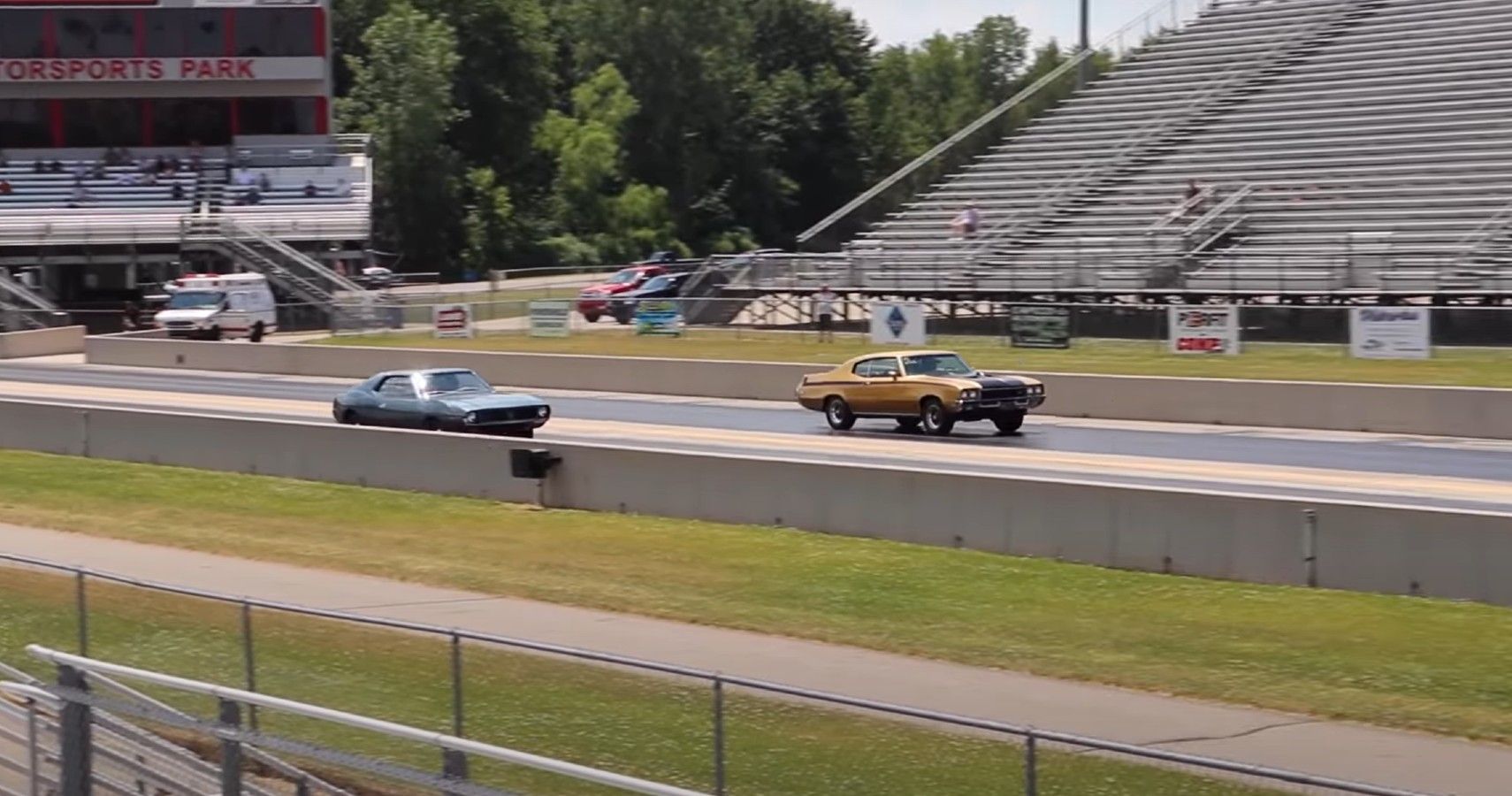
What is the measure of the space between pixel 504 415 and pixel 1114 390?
10880 millimetres

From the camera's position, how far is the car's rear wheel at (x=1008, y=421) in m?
34.1

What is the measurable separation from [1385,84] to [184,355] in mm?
33693

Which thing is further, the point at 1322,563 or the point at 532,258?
the point at 532,258

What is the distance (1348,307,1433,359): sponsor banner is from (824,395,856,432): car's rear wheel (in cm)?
1105

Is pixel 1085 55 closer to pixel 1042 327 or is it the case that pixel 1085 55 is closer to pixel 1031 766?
pixel 1042 327

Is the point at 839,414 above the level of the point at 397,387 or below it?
below

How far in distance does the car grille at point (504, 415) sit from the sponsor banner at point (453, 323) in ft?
86.3

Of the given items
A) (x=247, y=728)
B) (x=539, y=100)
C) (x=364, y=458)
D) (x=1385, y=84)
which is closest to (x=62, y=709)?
(x=247, y=728)

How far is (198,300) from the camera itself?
62.8m

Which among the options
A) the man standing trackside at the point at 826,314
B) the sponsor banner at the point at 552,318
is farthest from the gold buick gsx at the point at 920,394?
the sponsor banner at the point at 552,318

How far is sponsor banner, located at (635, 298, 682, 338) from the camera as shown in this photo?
2235 inches

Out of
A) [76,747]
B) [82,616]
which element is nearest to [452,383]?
[82,616]

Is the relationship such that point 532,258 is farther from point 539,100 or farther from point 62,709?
point 62,709

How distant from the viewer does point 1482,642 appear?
15812 millimetres
